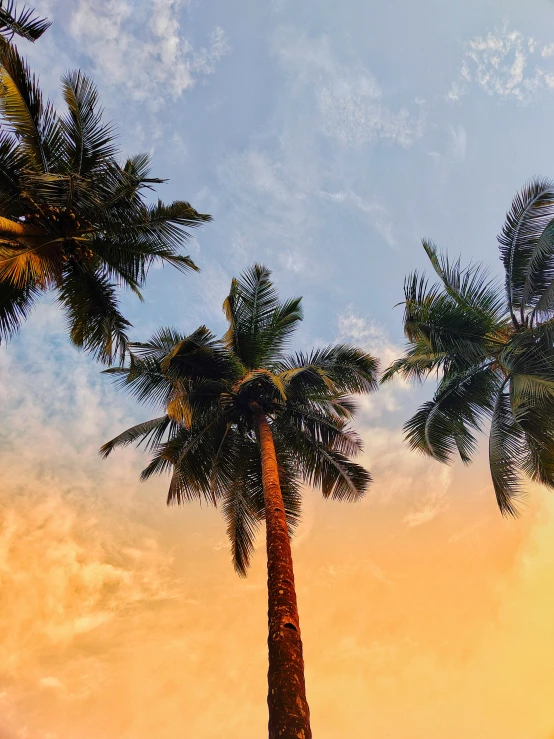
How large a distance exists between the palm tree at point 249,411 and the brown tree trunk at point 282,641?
8.93 feet

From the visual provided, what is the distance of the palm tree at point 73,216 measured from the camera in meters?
9.22

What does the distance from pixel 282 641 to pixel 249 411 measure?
23.6 feet

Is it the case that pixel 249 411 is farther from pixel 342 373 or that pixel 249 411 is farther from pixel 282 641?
pixel 282 641

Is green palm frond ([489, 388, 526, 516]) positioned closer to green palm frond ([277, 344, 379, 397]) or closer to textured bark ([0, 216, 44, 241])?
green palm frond ([277, 344, 379, 397])

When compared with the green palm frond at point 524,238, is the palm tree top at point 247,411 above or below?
below

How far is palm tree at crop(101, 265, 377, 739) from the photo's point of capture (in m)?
12.7

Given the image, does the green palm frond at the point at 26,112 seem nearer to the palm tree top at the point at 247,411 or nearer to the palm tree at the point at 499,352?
the palm tree top at the point at 247,411

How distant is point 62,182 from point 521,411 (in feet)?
40.0

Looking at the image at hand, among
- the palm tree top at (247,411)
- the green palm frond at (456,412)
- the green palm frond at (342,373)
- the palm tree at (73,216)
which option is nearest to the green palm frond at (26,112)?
the palm tree at (73,216)

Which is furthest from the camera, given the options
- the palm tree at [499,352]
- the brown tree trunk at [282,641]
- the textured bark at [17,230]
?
the palm tree at [499,352]

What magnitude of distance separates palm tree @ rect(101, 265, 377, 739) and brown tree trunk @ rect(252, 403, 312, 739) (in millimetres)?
2721

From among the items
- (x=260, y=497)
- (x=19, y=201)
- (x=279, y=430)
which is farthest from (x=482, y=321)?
(x=19, y=201)

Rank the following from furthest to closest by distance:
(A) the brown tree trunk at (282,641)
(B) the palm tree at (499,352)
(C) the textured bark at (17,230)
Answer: (B) the palm tree at (499,352) → (C) the textured bark at (17,230) → (A) the brown tree trunk at (282,641)

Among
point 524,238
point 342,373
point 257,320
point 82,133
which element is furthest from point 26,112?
point 524,238
